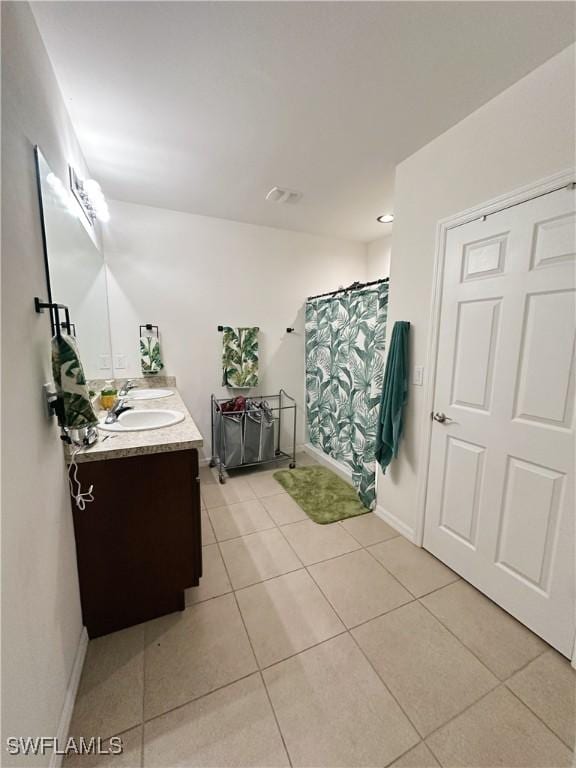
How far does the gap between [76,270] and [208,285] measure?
147 centimetres

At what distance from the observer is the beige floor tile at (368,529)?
205cm

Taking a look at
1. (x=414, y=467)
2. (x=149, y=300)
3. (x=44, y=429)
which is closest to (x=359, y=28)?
(x=44, y=429)

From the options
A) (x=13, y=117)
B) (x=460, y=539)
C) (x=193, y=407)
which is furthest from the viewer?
(x=193, y=407)

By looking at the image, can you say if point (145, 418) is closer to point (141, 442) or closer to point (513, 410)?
point (141, 442)

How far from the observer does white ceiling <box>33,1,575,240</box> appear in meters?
1.11

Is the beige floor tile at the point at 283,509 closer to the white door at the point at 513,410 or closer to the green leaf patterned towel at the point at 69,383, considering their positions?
the white door at the point at 513,410

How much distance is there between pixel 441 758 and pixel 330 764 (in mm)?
366

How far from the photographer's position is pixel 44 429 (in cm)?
101

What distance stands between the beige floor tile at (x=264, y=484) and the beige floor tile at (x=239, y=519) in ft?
0.53

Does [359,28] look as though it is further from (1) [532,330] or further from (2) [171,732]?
(2) [171,732]

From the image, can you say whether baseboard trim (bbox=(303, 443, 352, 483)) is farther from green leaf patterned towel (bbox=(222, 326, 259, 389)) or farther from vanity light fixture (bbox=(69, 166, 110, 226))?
vanity light fixture (bbox=(69, 166, 110, 226))

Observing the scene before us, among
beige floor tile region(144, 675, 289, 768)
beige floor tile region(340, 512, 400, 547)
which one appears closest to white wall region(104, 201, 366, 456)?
beige floor tile region(340, 512, 400, 547)

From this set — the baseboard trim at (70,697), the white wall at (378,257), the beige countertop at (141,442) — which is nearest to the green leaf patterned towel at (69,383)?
the beige countertop at (141,442)

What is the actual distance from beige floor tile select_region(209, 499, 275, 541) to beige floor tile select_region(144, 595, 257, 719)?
1.87ft
